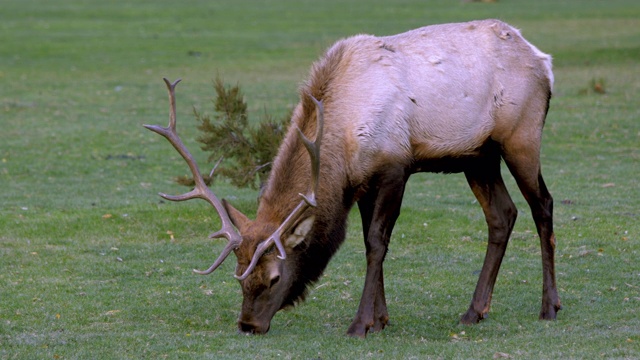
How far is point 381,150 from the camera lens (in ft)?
23.8

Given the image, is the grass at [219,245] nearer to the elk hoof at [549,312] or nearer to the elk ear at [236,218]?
the elk hoof at [549,312]

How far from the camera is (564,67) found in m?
23.8

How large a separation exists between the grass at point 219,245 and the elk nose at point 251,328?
7cm

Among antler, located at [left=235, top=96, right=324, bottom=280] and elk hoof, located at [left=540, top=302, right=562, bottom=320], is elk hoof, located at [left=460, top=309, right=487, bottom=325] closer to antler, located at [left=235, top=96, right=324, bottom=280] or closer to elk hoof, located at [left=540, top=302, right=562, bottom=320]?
elk hoof, located at [left=540, top=302, right=562, bottom=320]

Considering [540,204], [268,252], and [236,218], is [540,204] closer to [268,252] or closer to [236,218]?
[268,252]

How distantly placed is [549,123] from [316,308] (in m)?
9.98

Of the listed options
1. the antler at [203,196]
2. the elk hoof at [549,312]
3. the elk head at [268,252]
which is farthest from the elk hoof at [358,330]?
the elk hoof at [549,312]

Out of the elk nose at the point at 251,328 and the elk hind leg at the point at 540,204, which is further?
the elk hind leg at the point at 540,204

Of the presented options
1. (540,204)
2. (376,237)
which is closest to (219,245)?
(376,237)

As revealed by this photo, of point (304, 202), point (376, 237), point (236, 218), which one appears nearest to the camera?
point (304, 202)

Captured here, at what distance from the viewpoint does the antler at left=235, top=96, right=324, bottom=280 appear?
Result: 267 inches

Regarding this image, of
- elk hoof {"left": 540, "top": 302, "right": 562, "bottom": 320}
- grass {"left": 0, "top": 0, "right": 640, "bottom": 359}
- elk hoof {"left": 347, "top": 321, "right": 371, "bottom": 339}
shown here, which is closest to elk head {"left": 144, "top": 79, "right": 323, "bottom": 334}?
grass {"left": 0, "top": 0, "right": 640, "bottom": 359}

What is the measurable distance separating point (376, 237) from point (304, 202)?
762 mm

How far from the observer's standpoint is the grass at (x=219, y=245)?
22.9ft
